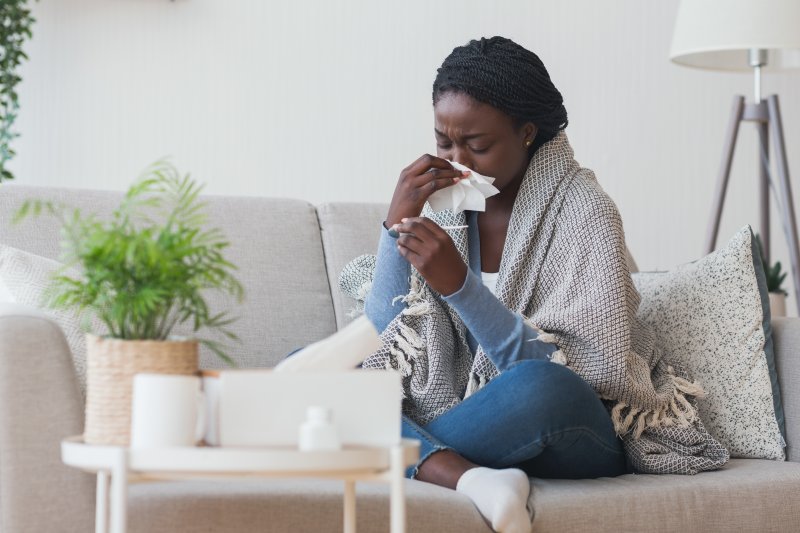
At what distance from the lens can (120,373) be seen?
105cm

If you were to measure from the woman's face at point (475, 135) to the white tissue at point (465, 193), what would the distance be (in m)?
0.02

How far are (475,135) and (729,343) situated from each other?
0.57 meters

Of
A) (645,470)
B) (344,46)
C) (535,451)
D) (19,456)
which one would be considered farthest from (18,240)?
(344,46)

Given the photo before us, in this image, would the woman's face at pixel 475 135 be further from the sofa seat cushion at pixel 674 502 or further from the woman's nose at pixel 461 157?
the sofa seat cushion at pixel 674 502

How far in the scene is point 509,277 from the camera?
183 centimetres

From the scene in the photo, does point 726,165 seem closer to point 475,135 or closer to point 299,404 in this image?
point 475,135

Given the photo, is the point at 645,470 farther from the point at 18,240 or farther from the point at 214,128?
the point at 214,128

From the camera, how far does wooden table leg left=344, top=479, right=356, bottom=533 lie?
1.26 m

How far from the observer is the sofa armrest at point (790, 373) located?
1.85 metres

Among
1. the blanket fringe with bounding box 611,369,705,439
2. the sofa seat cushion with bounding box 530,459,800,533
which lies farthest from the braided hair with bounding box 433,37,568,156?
the sofa seat cushion with bounding box 530,459,800,533

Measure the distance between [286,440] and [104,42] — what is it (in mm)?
1939

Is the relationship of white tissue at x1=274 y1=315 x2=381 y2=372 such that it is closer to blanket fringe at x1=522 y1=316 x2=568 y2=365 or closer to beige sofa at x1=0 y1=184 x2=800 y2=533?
beige sofa at x1=0 y1=184 x2=800 y2=533

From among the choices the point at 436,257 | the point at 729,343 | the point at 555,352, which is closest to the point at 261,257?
the point at 436,257

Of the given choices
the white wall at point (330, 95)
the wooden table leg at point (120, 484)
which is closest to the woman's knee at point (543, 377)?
the wooden table leg at point (120, 484)
